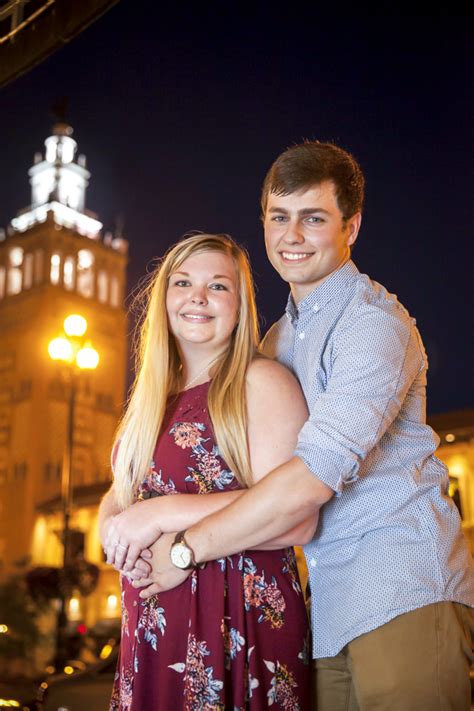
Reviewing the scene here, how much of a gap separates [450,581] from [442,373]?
36.9 meters

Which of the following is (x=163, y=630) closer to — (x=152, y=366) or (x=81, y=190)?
(x=152, y=366)

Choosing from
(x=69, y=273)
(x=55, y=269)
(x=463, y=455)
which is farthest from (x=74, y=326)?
(x=69, y=273)

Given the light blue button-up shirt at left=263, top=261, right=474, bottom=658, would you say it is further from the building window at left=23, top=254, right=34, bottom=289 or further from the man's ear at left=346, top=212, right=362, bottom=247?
the building window at left=23, top=254, right=34, bottom=289

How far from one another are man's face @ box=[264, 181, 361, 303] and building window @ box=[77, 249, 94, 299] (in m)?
59.1

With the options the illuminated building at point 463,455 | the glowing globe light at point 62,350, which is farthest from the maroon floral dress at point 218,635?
the illuminated building at point 463,455

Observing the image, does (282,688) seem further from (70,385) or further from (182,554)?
(70,385)

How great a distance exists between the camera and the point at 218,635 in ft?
6.66

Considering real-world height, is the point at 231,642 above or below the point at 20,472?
below

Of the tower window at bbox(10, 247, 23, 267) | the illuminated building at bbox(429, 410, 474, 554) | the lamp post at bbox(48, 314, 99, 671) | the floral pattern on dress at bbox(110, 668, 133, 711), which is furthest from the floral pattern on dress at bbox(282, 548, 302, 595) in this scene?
the tower window at bbox(10, 247, 23, 267)

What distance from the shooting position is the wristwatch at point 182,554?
1.99 metres

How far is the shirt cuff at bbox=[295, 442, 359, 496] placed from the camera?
6.04 ft

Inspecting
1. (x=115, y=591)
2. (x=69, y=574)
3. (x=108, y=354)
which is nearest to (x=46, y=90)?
(x=108, y=354)

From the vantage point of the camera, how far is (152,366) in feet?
7.73

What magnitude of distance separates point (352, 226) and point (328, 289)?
245 millimetres
